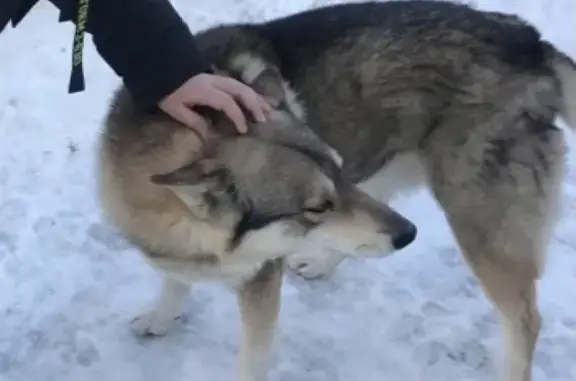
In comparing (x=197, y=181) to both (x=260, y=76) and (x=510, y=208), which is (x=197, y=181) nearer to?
(x=260, y=76)

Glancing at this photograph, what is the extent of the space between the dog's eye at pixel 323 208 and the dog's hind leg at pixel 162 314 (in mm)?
795

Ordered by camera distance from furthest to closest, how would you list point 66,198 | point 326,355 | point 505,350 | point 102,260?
point 66,198
point 102,260
point 326,355
point 505,350

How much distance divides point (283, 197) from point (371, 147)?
58 centimetres

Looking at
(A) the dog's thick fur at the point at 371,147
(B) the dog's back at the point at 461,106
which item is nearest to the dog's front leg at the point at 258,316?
(A) the dog's thick fur at the point at 371,147

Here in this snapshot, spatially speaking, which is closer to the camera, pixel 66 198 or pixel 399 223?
pixel 399 223

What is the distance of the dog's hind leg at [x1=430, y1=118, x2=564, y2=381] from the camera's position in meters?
2.41

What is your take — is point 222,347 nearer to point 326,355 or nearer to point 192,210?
point 326,355

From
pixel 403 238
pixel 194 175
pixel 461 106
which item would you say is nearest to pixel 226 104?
pixel 194 175

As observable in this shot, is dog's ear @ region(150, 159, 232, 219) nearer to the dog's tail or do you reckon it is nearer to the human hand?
the human hand

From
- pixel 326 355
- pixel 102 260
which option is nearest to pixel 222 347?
pixel 326 355

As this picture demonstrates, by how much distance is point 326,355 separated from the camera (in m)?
2.79

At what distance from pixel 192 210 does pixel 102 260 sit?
1.09m

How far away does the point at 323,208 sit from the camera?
85.6 inches

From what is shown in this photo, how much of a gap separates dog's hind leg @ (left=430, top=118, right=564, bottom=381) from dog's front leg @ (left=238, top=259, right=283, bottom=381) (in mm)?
549
